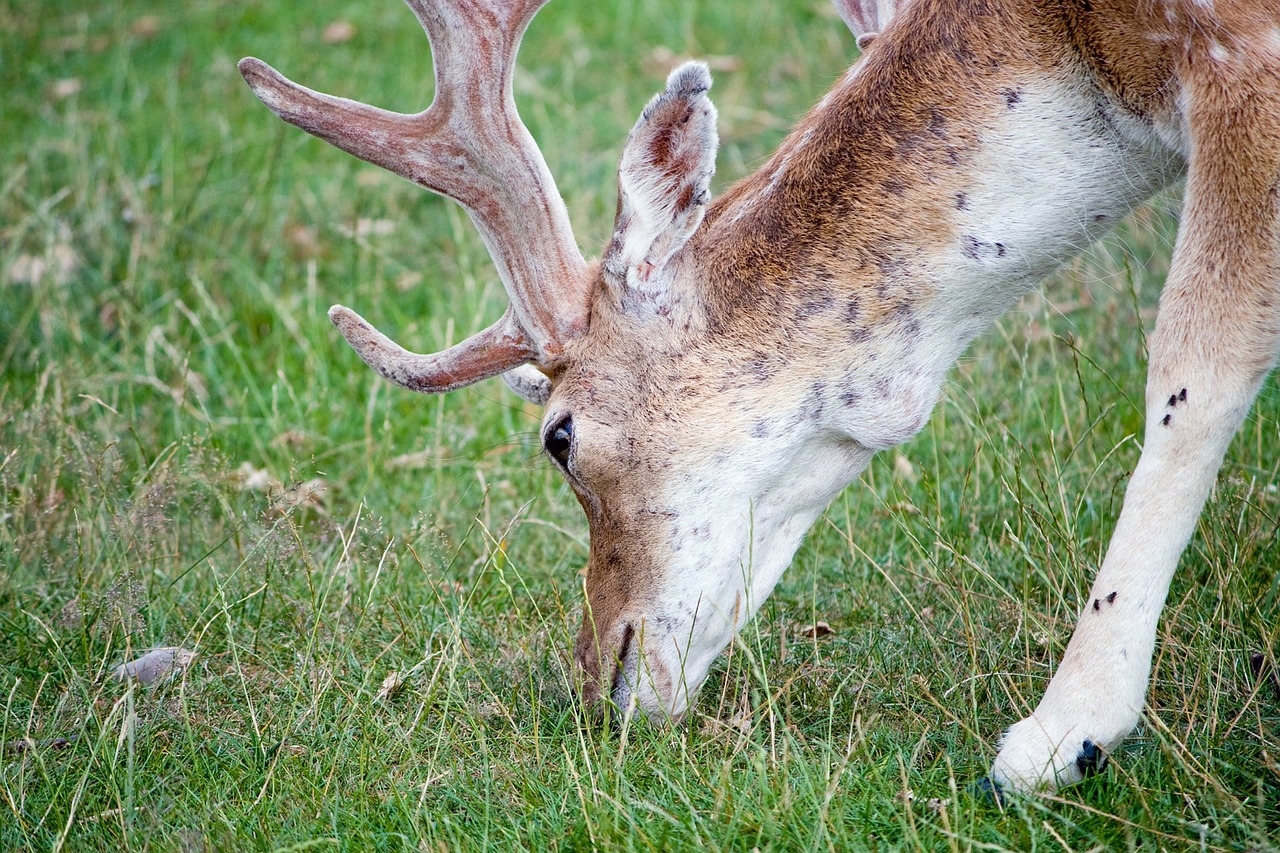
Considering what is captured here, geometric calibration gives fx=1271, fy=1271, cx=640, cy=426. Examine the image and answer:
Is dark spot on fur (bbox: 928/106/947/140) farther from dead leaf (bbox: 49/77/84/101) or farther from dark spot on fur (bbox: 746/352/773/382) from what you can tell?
dead leaf (bbox: 49/77/84/101)

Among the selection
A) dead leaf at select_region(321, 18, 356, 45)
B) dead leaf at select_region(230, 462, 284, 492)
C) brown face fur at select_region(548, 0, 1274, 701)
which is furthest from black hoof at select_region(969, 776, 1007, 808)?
dead leaf at select_region(321, 18, 356, 45)

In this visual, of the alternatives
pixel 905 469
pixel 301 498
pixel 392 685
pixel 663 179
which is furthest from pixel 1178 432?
pixel 301 498

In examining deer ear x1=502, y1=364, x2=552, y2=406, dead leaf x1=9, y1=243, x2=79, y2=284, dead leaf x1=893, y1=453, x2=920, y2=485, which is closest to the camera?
deer ear x1=502, y1=364, x2=552, y2=406

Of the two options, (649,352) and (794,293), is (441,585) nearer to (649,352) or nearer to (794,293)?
(649,352)

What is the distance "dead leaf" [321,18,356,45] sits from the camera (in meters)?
8.59

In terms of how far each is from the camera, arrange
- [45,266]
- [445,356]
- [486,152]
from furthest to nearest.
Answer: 1. [45,266]
2. [445,356]
3. [486,152]

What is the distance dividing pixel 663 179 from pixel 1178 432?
1290 mm

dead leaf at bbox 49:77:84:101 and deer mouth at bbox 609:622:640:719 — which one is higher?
dead leaf at bbox 49:77:84:101

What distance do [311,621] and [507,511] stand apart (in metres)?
1.00

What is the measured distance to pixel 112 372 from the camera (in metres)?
5.35

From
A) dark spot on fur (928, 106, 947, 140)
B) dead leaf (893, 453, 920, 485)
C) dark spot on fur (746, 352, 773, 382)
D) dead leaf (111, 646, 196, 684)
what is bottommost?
dead leaf (111, 646, 196, 684)

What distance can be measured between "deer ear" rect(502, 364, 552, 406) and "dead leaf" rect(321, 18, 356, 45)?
589 centimetres

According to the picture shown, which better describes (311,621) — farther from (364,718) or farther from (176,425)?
(176,425)

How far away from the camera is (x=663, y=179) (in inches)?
120
